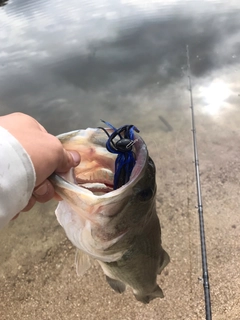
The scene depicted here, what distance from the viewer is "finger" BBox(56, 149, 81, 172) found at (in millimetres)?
1153

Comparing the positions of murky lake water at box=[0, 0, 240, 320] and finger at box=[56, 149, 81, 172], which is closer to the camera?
finger at box=[56, 149, 81, 172]

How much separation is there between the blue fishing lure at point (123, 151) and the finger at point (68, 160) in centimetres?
12

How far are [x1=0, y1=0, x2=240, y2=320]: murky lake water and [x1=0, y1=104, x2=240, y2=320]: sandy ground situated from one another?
0.01m

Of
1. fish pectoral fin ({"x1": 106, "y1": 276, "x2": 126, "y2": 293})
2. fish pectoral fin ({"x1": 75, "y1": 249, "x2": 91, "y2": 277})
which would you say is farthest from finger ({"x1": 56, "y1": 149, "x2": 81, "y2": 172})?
fish pectoral fin ({"x1": 106, "y1": 276, "x2": 126, "y2": 293})

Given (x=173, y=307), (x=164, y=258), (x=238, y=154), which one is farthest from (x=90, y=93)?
(x=164, y=258)

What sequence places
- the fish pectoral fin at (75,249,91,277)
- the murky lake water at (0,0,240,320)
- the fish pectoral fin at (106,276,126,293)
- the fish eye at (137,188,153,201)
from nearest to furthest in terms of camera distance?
the fish eye at (137,188,153,201), the fish pectoral fin at (75,249,91,277), the fish pectoral fin at (106,276,126,293), the murky lake water at (0,0,240,320)

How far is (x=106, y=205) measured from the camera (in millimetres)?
1225

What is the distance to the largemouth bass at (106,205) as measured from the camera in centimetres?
122

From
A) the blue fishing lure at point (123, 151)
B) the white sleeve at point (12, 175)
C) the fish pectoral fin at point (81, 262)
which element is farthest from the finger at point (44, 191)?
the fish pectoral fin at point (81, 262)

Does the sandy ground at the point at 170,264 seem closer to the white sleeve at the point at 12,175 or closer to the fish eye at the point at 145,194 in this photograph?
the fish eye at the point at 145,194

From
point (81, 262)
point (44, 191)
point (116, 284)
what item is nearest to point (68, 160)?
point (44, 191)

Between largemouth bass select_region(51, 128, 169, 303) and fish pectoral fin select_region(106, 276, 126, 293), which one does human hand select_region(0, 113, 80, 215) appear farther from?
fish pectoral fin select_region(106, 276, 126, 293)

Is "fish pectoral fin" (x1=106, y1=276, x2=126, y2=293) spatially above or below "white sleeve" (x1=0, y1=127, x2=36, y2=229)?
below

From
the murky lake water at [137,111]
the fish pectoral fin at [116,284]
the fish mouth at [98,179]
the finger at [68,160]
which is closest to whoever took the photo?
the finger at [68,160]
